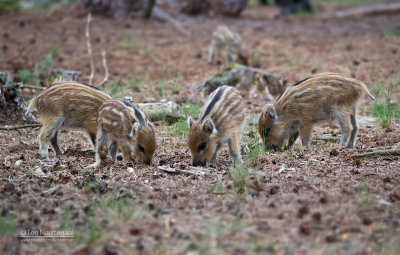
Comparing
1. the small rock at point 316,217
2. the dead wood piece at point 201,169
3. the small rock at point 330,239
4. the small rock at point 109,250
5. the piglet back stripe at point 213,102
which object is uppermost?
the piglet back stripe at point 213,102

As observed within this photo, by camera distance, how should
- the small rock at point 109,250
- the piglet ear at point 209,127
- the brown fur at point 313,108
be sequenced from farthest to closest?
the brown fur at point 313,108
the piglet ear at point 209,127
the small rock at point 109,250

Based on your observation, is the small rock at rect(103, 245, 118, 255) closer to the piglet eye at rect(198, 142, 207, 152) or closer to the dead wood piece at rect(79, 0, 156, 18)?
the piglet eye at rect(198, 142, 207, 152)

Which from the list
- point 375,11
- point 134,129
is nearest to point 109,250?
point 134,129

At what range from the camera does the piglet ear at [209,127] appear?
6.18 m

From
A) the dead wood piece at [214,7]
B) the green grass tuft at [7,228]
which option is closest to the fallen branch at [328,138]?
the green grass tuft at [7,228]

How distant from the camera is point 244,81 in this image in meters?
10.0

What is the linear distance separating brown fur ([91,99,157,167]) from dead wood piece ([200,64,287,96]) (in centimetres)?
368

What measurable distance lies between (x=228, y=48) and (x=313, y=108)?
5.78m

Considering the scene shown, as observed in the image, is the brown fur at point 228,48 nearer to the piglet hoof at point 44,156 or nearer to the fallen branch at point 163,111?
the fallen branch at point 163,111

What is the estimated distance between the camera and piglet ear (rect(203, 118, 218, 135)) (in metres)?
6.18

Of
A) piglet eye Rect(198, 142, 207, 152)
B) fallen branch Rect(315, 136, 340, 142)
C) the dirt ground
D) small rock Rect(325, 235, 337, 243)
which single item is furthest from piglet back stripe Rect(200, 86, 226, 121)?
small rock Rect(325, 235, 337, 243)

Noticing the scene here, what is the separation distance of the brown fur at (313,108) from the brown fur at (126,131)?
1.99m

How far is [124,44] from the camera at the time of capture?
13789mm

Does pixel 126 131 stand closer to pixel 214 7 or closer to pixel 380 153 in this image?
pixel 380 153
